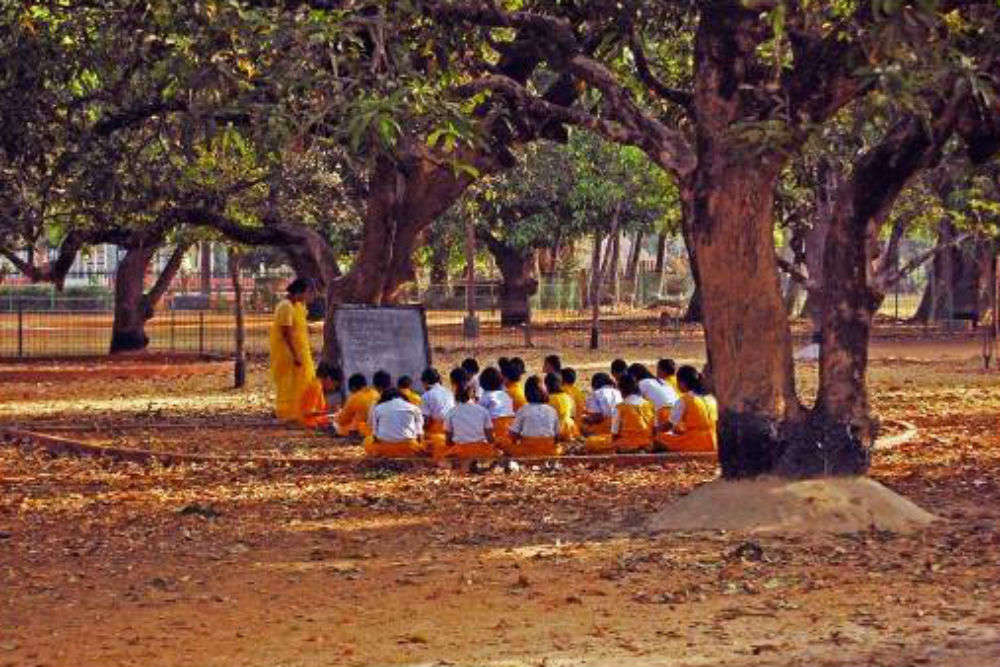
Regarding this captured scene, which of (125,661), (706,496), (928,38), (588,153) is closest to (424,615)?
(125,661)

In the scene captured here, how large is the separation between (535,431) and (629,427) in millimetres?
1018

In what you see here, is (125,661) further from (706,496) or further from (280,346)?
(280,346)

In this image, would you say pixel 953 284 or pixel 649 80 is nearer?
pixel 649 80

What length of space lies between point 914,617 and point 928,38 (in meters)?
3.92

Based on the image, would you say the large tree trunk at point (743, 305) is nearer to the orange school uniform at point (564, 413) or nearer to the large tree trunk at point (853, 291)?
the large tree trunk at point (853, 291)

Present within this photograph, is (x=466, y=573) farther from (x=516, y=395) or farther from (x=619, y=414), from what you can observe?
(x=516, y=395)

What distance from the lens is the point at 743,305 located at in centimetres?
1413

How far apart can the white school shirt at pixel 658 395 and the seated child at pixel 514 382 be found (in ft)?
4.17

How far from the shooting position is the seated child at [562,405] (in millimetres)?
18945

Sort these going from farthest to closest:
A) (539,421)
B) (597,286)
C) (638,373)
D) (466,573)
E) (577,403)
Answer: (597,286) < (577,403) < (638,373) < (539,421) < (466,573)

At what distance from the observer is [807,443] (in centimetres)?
1428

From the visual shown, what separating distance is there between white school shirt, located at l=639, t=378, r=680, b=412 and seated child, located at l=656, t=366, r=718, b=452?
23.5 inches

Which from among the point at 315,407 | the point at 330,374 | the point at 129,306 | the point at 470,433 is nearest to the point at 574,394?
the point at 470,433

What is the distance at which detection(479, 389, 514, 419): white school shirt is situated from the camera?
60.6 ft
